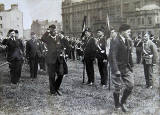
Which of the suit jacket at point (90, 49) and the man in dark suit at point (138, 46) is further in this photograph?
the suit jacket at point (90, 49)

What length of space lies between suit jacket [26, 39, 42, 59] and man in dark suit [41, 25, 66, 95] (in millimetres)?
2061

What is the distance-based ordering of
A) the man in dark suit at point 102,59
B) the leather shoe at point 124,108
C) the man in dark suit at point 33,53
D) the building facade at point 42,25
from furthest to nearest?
the man in dark suit at point 33,53, the man in dark suit at point 102,59, the building facade at point 42,25, the leather shoe at point 124,108

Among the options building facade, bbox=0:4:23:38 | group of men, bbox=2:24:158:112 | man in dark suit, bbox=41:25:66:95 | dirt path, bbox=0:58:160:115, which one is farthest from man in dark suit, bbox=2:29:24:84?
man in dark suit, bbox=41:25:66:95

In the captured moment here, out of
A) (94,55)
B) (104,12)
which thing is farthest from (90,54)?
(104,12)

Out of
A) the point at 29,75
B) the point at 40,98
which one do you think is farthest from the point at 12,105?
the point at 29,75

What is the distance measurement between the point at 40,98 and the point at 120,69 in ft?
5.22

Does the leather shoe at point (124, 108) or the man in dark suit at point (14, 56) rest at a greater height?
the man in dark suit at point (14, 56)

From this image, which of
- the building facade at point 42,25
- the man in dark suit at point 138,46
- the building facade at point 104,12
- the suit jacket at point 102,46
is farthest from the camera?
the suit jacket at point 102,46

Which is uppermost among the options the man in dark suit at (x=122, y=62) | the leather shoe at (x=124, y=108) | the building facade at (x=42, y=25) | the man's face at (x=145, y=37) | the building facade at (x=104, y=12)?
the building facade at (x=104, y=12)

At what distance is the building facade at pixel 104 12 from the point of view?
643 centimetres

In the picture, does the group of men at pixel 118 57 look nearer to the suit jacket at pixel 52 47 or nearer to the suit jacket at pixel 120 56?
the suit jacket at pixel 120 56

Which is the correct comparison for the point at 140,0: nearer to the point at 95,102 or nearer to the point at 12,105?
the point at 95,102

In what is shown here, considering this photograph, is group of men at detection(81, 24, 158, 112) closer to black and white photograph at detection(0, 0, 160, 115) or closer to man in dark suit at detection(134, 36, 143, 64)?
black and white photograph at detection(0, 0, 160, 115)

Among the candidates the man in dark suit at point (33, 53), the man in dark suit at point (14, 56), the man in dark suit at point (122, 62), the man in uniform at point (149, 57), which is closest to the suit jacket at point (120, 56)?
the man in dark suit at point (122, 62)
